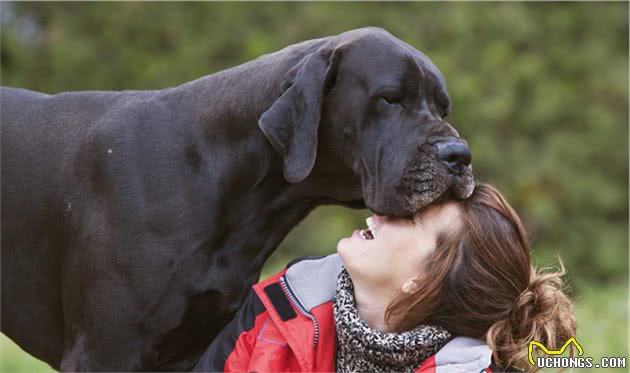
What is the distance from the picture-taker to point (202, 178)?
3305 mm

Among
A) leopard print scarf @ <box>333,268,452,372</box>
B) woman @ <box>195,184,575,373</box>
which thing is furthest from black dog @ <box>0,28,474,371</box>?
leopard print scarf @ <box>333,268,452,372</box>

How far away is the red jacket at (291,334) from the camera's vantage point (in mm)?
3201

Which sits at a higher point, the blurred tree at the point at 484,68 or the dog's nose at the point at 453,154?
the dog's nose at the point at 453,154

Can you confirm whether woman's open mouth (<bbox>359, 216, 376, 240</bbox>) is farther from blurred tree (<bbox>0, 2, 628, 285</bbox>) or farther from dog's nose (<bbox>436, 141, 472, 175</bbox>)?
blurred tree (<bbox>0, 2, 628, 285</bbox>)

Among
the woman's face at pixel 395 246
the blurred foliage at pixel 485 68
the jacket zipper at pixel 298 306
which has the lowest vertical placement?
the blurred foliage at pixel 485 68

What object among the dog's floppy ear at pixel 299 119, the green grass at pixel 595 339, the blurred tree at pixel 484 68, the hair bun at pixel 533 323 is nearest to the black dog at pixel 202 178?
the dog's floppy ear at pixel 299 119

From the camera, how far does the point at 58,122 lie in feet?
11.8

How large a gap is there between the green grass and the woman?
1219 millimetres

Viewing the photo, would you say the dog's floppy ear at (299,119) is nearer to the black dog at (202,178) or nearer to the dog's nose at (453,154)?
the black dog at (202,178)

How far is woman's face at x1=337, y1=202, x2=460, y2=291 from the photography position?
3.18 meters

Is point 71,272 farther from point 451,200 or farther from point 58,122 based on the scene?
point 451,200

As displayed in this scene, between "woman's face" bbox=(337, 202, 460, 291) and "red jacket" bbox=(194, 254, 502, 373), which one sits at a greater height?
"woman's face" bbox=(337, 202, 460, 291)

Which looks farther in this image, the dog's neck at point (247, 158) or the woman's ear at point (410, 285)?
the dog's neck at point (247, 158)

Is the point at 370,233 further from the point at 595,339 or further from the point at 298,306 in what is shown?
the point at 595,339
